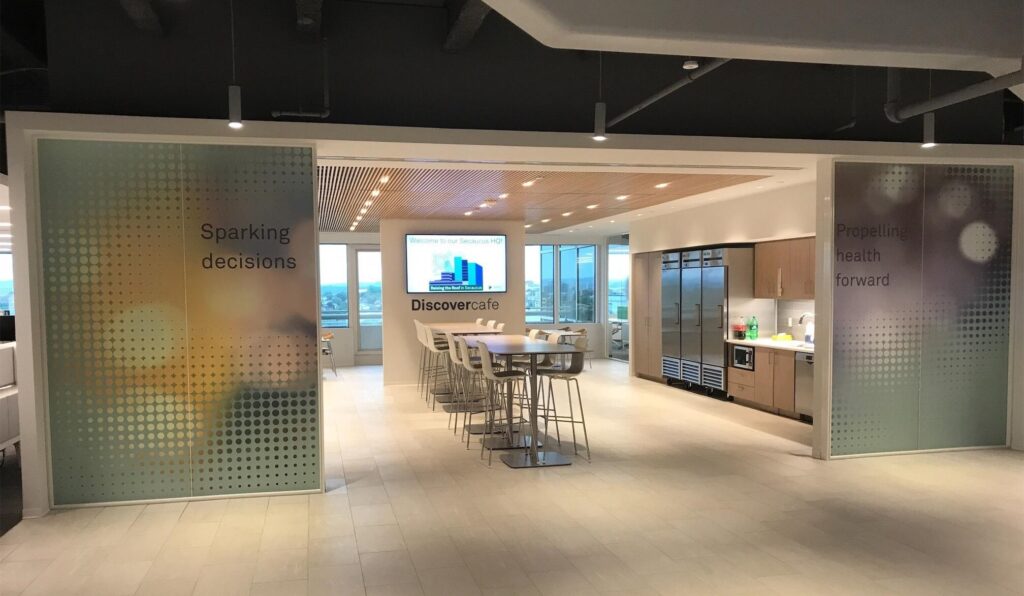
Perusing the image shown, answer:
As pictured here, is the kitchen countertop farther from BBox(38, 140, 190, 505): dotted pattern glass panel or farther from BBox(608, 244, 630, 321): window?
BBox(38, 140, 190, 505): dotted pattern glass panel

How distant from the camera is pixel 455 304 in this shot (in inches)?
436

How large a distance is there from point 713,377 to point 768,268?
173cm

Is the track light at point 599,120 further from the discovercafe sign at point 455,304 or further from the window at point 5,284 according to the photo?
the window at point 5,284

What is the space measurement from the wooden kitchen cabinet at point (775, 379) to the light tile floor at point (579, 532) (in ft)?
4.90

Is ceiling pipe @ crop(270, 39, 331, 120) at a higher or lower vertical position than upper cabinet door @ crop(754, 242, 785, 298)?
higher

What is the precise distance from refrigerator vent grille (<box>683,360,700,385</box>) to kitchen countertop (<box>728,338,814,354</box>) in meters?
0.93

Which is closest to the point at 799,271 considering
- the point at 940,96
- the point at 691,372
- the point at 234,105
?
the point at 691,372

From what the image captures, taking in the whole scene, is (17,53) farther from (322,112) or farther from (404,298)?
(404,298)

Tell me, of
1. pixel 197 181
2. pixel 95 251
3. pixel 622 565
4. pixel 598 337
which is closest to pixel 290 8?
pixel 197 181

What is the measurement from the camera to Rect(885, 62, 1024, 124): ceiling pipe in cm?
380

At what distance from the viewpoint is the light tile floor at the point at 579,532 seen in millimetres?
3463

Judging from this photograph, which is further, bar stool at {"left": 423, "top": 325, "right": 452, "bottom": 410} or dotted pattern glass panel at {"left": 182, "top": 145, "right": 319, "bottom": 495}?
bar stool at {"left": 423, "top": 325, "right": 452, "bottom": 410}

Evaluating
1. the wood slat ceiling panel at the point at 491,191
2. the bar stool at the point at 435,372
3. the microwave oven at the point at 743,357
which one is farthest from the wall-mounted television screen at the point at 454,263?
the microwave oven at the point at 743,357

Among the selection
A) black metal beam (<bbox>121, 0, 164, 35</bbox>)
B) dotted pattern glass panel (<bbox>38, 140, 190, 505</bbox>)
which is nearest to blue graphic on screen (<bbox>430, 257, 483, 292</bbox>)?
dotted pattern glass panel (<bbox>38, 140, 190, 505</bbox>)
